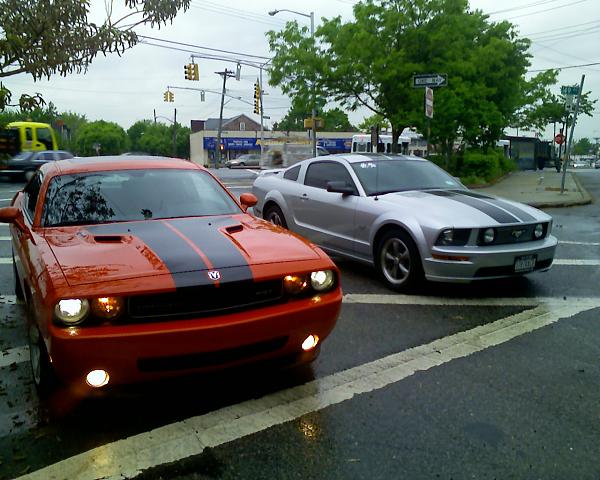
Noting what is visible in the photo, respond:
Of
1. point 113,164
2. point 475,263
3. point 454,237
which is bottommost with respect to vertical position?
point 475,263

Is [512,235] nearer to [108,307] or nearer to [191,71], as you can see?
[108,307]

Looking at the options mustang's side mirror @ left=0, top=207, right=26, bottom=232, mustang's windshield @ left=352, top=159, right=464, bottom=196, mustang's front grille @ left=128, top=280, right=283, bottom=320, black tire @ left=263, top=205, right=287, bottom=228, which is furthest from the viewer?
black tire @ left=263, top=205, right=287, bottom=228

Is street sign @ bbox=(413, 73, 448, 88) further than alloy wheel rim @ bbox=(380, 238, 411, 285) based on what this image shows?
Yes

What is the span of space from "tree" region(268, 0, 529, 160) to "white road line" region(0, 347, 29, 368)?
1930 cm

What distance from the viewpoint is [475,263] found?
5.45 meters

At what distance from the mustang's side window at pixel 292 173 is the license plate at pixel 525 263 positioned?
341 cm

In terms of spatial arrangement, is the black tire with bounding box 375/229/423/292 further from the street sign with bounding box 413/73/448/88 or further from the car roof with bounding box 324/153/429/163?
the street sign with bounding box 413/73/448/88

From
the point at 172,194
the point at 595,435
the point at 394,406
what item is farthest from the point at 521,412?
the point at 172,194

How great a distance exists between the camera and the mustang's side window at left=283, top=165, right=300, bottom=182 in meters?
8.01

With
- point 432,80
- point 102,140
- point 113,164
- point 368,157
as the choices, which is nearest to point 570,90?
point 432,80

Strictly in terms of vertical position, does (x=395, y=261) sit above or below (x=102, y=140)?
below

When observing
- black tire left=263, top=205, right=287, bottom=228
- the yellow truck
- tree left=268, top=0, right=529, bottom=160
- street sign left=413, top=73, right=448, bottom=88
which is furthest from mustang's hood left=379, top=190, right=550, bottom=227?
the yellow truck

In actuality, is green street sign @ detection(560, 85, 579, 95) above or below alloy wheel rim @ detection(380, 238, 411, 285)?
above

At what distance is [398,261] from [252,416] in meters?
3.21
